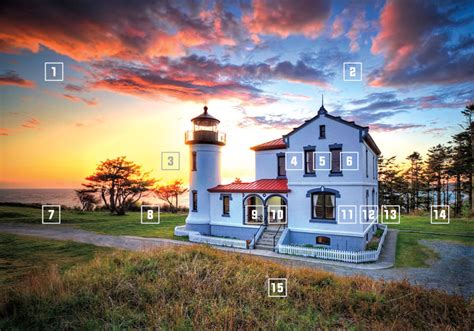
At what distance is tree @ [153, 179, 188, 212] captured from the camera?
146ft

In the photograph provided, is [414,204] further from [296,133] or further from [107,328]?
[107,328]

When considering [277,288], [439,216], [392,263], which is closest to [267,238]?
[392,263]

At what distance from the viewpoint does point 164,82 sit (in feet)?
49.8

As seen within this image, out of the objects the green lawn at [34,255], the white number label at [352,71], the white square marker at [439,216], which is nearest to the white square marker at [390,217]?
the white square marker at [439,216]

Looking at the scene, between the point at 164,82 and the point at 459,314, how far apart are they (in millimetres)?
15956

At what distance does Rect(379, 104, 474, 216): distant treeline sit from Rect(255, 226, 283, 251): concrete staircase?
31.4 meters

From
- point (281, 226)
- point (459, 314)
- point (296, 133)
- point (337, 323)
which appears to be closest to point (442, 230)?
point (281, 226)

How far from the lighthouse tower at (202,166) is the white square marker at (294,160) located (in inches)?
271

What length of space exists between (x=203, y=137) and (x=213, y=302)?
640 inches

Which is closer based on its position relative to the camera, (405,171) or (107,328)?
(107,328)

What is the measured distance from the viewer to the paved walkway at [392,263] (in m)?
10.4

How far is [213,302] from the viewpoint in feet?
22.8

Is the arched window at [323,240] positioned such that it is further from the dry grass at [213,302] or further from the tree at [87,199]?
Answer: the tree at [87,199]

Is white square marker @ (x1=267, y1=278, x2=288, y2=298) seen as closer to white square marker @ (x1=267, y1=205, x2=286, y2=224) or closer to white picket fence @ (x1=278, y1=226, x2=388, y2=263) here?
white picket fence @ (x1=278, y1=226, x2=388, y2=263)
